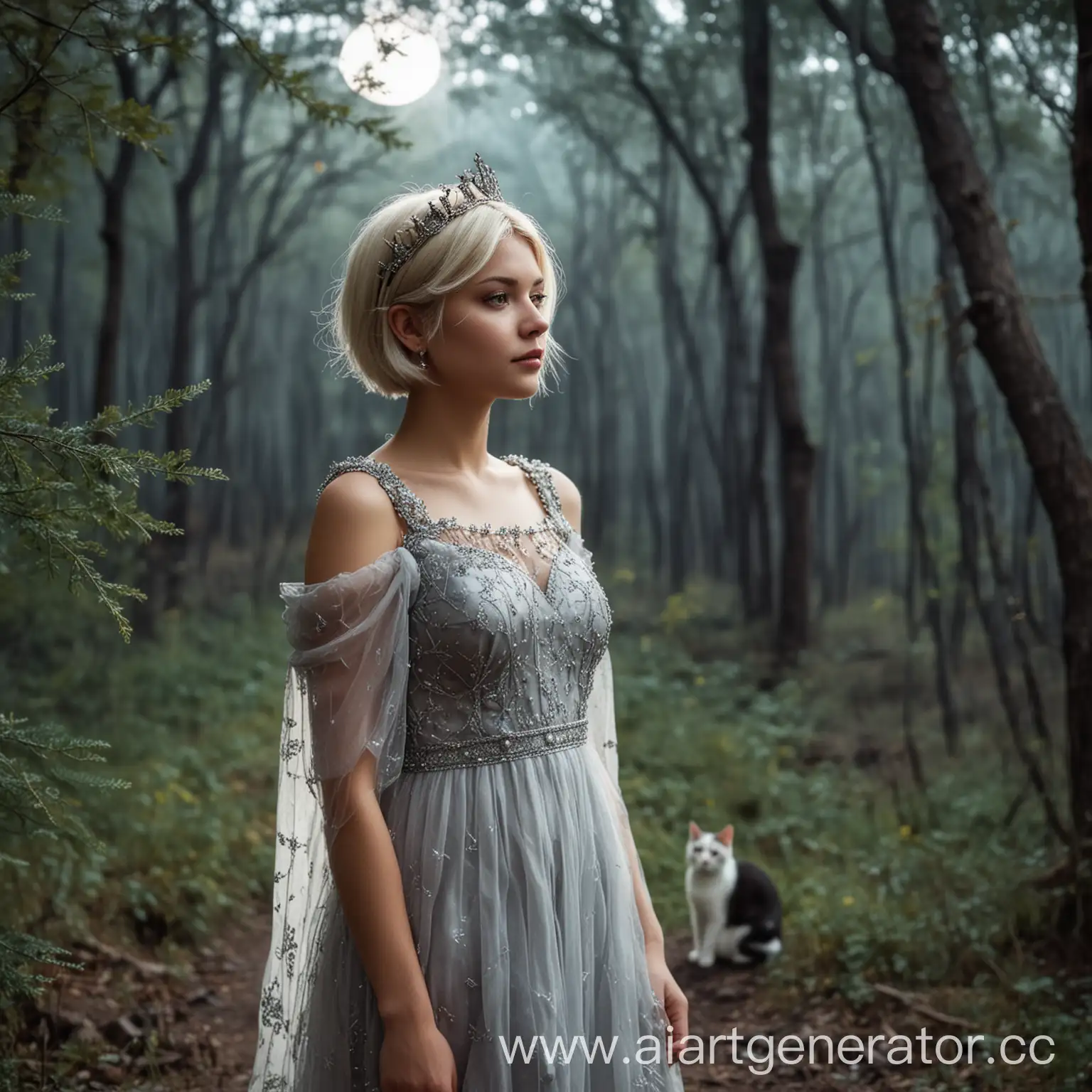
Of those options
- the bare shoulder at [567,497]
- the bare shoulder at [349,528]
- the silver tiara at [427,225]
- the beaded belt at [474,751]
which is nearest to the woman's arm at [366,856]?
the bare shoulder at [349,528]

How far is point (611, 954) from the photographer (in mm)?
1734

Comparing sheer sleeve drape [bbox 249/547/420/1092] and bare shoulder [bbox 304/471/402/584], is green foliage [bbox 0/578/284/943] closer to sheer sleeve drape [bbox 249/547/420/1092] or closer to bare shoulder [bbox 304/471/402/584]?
sheer sleeve drape [bbox 249/547/420/1092]

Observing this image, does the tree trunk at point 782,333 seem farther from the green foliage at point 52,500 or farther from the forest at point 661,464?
the green foliage at point 52,500

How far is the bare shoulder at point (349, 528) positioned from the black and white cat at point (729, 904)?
106 inches

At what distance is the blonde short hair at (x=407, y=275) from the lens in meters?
1.67

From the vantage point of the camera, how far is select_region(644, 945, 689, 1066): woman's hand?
179 cm

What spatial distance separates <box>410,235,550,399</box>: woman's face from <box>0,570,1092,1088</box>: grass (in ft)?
4.46

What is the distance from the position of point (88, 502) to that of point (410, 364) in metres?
0.78

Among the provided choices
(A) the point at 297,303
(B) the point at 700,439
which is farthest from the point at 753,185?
(A) the point at 297,303

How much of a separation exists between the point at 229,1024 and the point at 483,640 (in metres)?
2.71

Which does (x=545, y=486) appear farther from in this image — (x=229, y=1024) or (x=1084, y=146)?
(x=229, y=1024)

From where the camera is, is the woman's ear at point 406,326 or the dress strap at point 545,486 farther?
the dress strap at point 545,486

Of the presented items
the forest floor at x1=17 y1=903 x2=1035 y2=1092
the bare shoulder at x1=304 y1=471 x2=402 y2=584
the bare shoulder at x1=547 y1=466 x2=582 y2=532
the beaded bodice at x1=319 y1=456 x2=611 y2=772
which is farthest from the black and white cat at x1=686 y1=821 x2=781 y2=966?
the bare shoulder at x1=304 y1=471 x2=402 y2=584

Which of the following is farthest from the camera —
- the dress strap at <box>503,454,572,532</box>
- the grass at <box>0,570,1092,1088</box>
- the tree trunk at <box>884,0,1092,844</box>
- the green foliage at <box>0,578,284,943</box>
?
the green foliage at <box>0,578,284,943</box>
